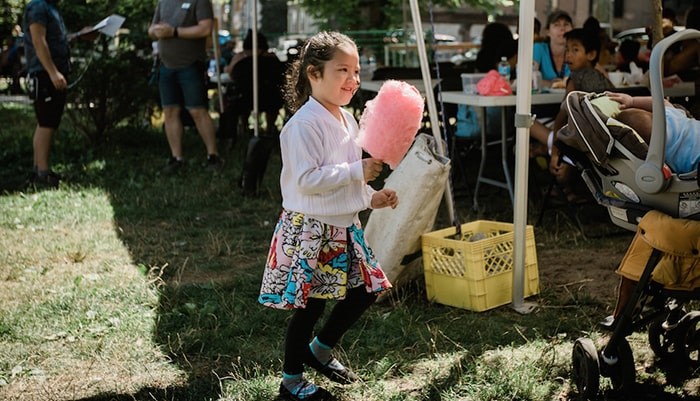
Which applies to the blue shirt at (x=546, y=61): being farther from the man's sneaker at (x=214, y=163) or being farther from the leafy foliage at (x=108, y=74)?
the leafy foliage at (x=108, y=74)

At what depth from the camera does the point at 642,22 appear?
1797cm

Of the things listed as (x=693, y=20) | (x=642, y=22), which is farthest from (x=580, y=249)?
(x=642, y=22)

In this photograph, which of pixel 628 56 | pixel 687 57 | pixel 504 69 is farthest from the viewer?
pixel 628 56

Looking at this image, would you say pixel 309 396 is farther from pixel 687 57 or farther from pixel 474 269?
pixel 687 57

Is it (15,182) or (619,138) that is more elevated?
(619,138)

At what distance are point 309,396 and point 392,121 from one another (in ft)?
3.56

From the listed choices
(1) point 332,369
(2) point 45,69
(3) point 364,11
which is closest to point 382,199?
(1) point 332,369

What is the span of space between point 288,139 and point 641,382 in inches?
66.0

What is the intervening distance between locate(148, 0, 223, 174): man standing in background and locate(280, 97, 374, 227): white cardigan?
17.3 ft

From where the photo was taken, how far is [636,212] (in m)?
3.13

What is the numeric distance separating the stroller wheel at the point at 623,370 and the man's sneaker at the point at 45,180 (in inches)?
233

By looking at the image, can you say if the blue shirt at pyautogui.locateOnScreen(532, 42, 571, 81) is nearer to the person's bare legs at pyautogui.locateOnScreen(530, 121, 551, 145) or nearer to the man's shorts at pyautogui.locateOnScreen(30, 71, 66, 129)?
the person's bare legs at pyautogui.locateOnScreen(530, 121, 551, 145)

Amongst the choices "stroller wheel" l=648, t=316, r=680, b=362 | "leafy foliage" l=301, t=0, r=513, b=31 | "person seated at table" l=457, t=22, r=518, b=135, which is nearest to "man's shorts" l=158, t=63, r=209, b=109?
"person seated at table" l=457, t=22, r=518, b=135

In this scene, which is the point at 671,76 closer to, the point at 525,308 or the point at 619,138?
the point at 525,308
